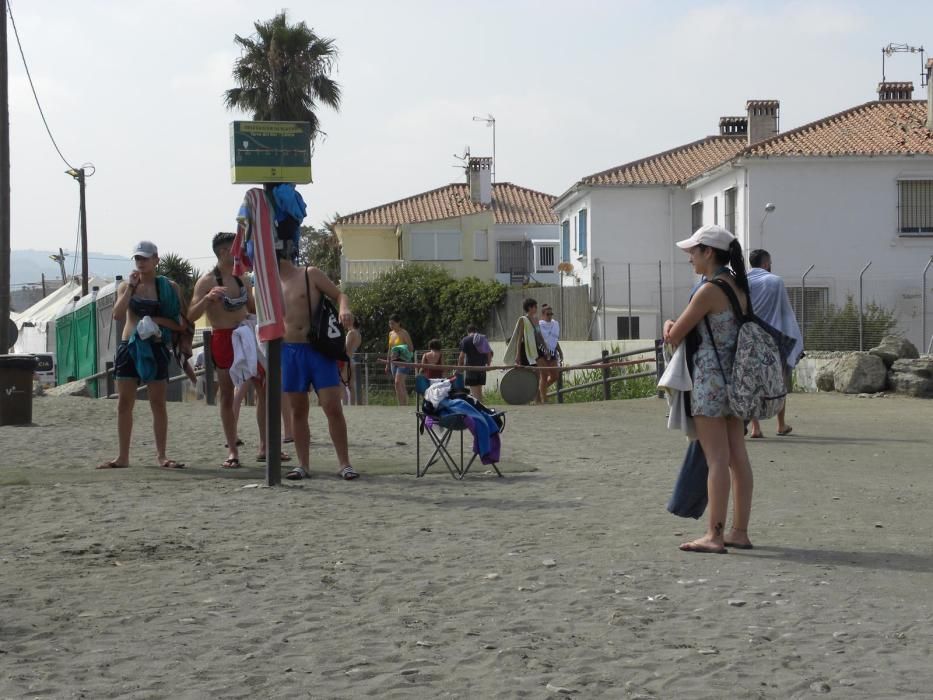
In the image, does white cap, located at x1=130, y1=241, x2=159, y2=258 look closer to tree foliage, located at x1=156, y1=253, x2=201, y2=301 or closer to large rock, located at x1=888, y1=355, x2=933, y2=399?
large rock, located at x1=888, y1=355, x2=933, y2=399

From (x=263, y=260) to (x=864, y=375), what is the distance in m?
13.9

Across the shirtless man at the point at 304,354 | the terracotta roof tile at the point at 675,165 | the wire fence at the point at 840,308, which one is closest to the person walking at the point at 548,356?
the wire fence at the point at 840,308

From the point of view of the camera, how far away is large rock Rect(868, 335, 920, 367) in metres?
21.2

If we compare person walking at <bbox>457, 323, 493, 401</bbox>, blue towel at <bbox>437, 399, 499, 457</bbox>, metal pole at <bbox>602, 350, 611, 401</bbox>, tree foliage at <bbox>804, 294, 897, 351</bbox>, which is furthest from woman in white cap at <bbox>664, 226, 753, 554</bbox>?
tree foliage at <bbox>804, 294, 897, 351</bbox>

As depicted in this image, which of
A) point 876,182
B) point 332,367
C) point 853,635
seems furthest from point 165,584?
point 876,182

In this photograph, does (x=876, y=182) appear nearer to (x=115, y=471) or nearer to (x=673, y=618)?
(x=115, y=471)

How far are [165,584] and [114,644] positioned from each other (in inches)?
42.8

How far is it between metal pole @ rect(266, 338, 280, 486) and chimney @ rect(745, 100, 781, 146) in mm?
35608

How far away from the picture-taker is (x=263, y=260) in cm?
922

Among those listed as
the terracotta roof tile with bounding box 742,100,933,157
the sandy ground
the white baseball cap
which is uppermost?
the terracotta roof tile with bounding box 742,100,933,157

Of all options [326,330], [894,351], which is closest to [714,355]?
[326,330]

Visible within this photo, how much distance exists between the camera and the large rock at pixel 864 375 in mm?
20953

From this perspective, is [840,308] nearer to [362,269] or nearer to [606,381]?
[606,381]

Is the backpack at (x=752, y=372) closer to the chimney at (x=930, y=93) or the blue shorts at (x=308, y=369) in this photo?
the blue shorts at (x=308, y=369)
